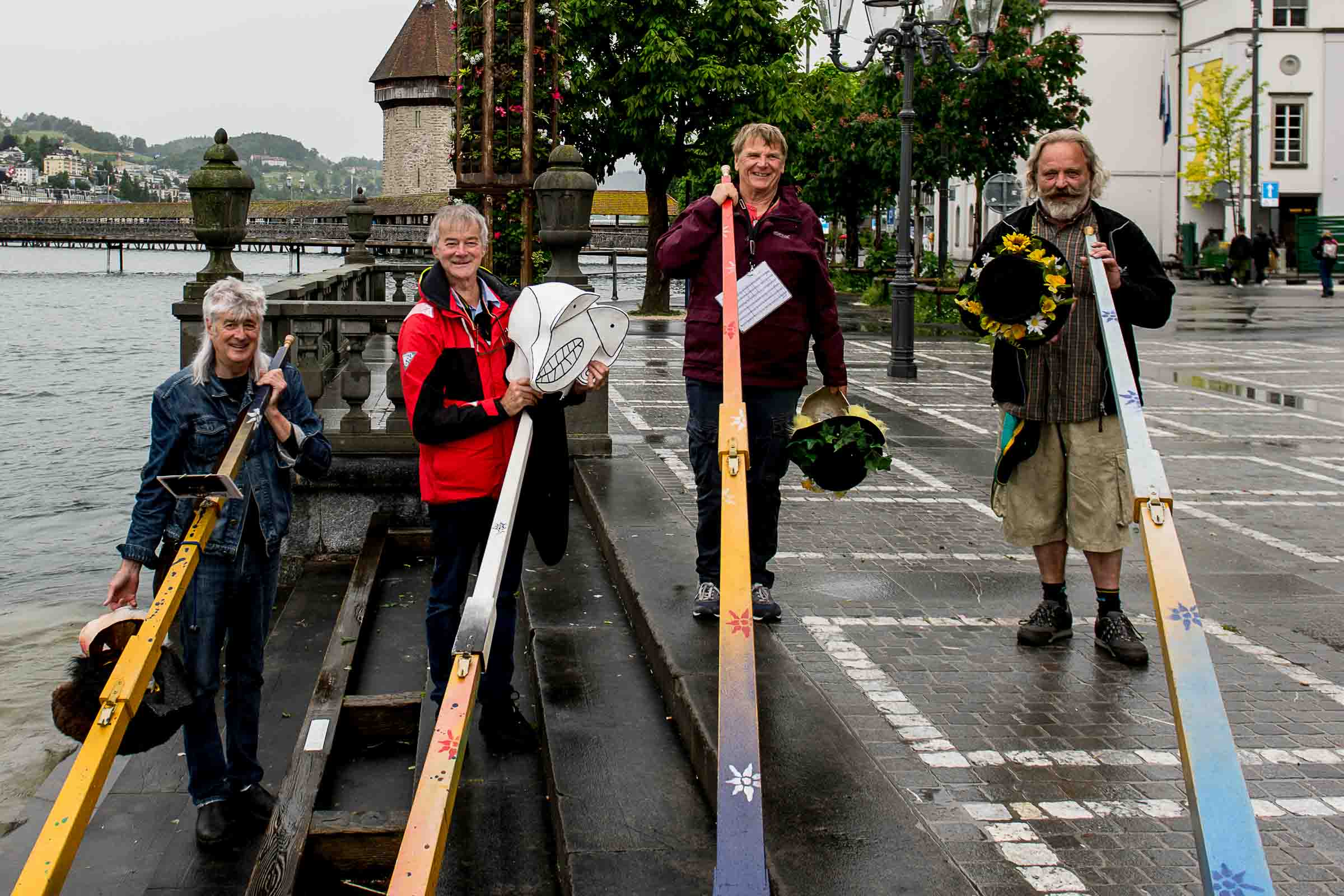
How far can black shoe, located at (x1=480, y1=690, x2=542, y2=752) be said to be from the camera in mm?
5172

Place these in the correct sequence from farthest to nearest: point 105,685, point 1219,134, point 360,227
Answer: point 1219,134 < point 360,227 < point 105,685

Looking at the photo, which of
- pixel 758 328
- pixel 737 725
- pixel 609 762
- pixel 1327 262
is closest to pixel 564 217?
pixel 758 328

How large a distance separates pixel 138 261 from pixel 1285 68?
97.7 meters

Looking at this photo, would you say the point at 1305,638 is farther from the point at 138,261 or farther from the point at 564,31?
the point at 138,261

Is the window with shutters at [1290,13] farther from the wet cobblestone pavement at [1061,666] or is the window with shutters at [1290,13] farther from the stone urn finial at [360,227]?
the wet cobblestone pavement at [1061,666]

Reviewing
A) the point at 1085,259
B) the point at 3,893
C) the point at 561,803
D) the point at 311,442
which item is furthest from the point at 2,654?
the point at 1085,259

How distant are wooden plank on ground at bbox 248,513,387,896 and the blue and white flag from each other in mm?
49690

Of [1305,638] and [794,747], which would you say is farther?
[1305,638]

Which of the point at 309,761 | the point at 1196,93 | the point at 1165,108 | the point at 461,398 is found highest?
the point at 1196,93

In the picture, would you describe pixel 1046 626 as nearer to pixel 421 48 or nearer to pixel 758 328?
pixel 758 328

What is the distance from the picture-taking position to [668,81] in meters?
27.5

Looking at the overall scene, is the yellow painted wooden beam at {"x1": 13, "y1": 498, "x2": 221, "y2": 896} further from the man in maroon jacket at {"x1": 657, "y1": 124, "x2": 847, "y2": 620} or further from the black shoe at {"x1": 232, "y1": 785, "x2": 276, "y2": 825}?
the man in maroon jacket at {"x1": 657, "y1": 124, "x2": 847, "y2": 620}

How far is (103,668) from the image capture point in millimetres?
4188

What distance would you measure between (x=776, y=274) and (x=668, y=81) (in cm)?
2296
